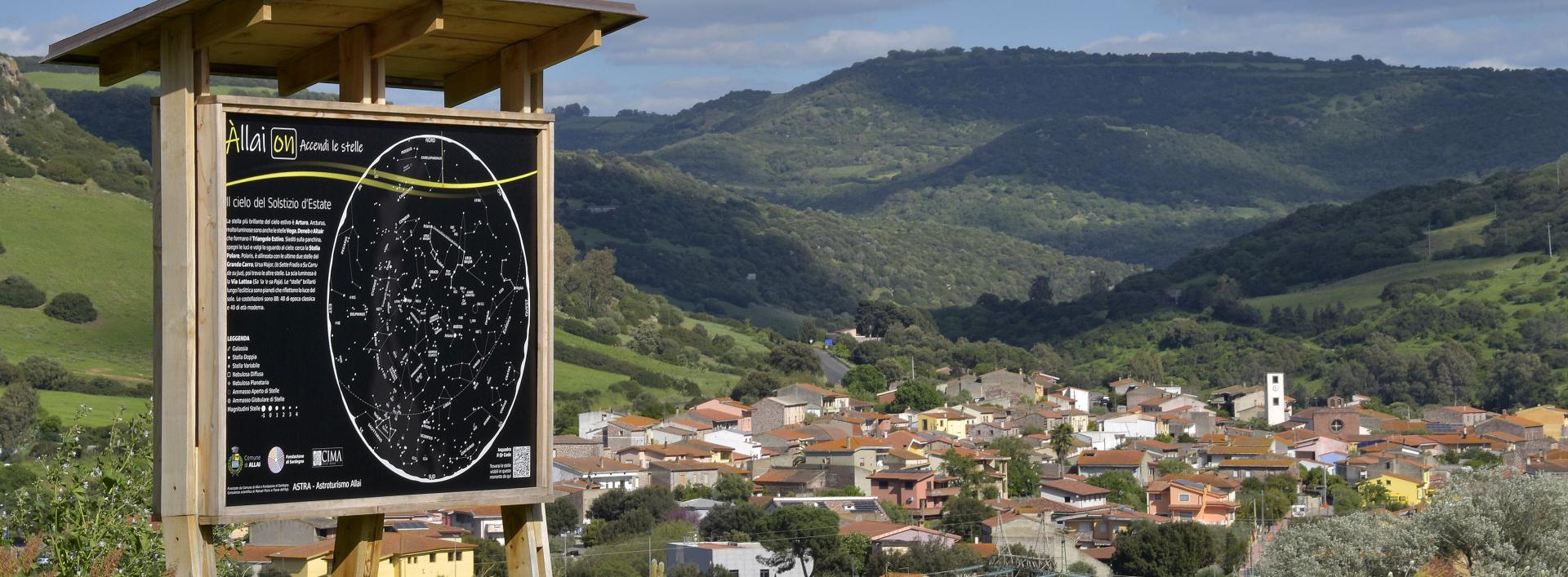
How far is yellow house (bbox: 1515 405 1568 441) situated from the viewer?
210 feet

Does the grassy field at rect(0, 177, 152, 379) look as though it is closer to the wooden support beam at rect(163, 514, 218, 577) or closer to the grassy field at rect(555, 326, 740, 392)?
the grassy field at rect(555, 326, 740, 392)

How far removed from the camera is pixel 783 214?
158 m

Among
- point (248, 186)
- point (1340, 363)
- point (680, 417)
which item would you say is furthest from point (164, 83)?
point (1340, 363)

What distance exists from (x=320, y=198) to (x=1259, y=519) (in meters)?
40.8

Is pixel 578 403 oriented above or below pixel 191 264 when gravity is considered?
below

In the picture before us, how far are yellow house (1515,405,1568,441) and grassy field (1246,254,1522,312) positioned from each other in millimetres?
30420

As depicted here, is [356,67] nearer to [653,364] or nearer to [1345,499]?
[1345,499]

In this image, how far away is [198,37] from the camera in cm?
538

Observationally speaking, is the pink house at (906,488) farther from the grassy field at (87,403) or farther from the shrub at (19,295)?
the shrub at (19,295)

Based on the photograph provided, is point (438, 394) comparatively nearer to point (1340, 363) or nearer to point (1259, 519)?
point (1259, 519)

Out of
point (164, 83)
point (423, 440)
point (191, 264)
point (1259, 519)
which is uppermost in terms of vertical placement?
point (164, 83)

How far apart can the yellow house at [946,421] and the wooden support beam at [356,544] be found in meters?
59.4

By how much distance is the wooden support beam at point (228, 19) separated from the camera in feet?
17.2

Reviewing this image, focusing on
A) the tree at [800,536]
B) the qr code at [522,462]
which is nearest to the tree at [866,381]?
the tree at [800,536]
